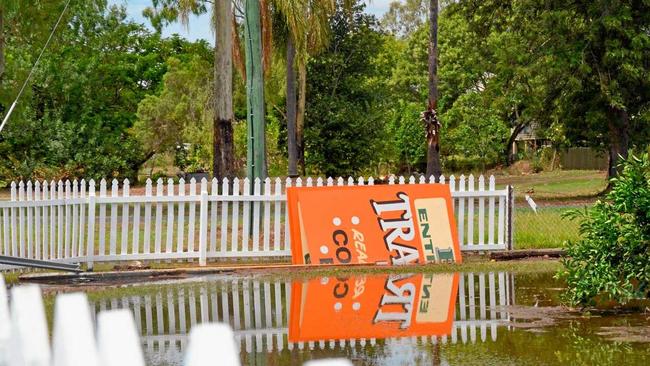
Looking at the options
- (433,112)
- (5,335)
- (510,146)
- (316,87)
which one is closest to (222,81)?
(433,112)

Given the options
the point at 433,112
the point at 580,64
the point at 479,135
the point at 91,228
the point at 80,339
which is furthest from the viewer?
the point at 479,135

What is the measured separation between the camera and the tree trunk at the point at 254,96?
72.5ft

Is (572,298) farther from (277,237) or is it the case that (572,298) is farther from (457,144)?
(457,144)

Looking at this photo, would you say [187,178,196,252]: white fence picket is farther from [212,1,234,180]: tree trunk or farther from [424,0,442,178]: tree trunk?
[424,0,442,178]: tree trunk

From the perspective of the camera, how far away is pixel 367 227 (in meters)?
17.1

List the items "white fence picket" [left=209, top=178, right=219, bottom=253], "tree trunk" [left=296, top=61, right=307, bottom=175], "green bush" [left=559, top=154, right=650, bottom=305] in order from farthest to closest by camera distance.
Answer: "tree trunk" [left=296, top=61, right=307, bottom=175] < "white fence picket" [left=209, top=178, right=219, bottom=253] < "green bush" [left=559, top=154, right=650, bottom=305]

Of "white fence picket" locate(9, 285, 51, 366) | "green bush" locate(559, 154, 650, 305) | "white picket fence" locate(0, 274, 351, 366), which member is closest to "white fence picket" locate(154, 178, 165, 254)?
"green bush" locate(559, 154, 650, 305)

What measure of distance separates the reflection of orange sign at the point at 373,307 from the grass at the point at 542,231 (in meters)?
3.06

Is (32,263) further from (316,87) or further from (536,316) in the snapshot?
(316,87)

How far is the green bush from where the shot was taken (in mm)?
11820

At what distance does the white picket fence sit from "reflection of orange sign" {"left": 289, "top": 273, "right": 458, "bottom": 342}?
7.56 metres

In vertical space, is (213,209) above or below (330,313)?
above

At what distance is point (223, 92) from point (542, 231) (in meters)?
10.8

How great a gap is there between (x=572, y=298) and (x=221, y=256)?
22.9 feet
